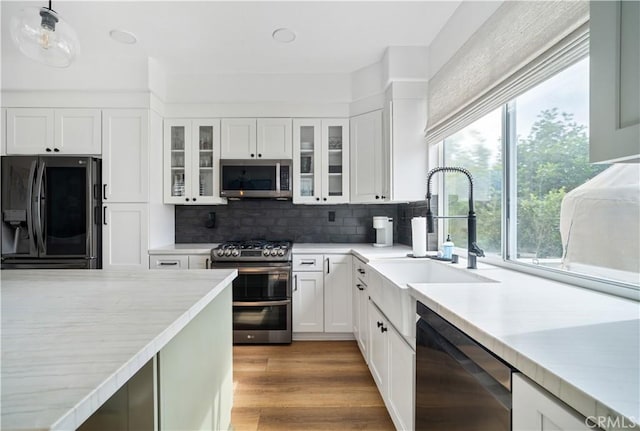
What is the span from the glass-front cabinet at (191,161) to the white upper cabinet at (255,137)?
11cm

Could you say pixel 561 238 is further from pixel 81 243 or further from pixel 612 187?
pixel 81 243

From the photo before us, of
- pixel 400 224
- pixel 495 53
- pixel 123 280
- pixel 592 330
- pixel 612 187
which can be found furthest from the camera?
pixel 400 224

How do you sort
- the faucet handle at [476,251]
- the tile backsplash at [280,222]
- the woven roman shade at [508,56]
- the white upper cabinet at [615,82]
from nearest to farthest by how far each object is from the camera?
the white upper cabinet at [615,82] → the woven roman shade at [508,56] → the faucet handle at [476,251] → the tile backsplash at [280,222]

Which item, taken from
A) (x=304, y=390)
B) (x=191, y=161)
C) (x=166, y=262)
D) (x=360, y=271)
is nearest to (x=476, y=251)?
(x=360, y=271)

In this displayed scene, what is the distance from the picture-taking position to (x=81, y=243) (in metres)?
2.76

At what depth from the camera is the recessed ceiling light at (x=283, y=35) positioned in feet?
8.02

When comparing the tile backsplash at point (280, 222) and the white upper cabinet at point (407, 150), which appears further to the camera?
the tile backsplash at point (280, 222)

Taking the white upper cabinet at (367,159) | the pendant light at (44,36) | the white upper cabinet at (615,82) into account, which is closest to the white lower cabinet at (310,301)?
the white upper cabinet at (367,159)

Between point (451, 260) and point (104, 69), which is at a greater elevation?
point (104, 69)

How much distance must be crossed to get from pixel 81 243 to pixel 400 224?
316 centimetres

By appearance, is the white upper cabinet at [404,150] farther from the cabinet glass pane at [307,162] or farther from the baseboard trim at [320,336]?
the baseboard trim at [320,336]

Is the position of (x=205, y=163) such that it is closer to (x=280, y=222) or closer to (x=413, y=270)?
(x=280, y=222)

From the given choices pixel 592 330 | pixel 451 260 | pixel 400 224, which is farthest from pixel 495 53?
pixel 400 224

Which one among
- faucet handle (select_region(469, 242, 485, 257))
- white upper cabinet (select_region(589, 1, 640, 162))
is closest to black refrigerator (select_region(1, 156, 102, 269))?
faucet handle (select_region(469, 242, 485, 257))
